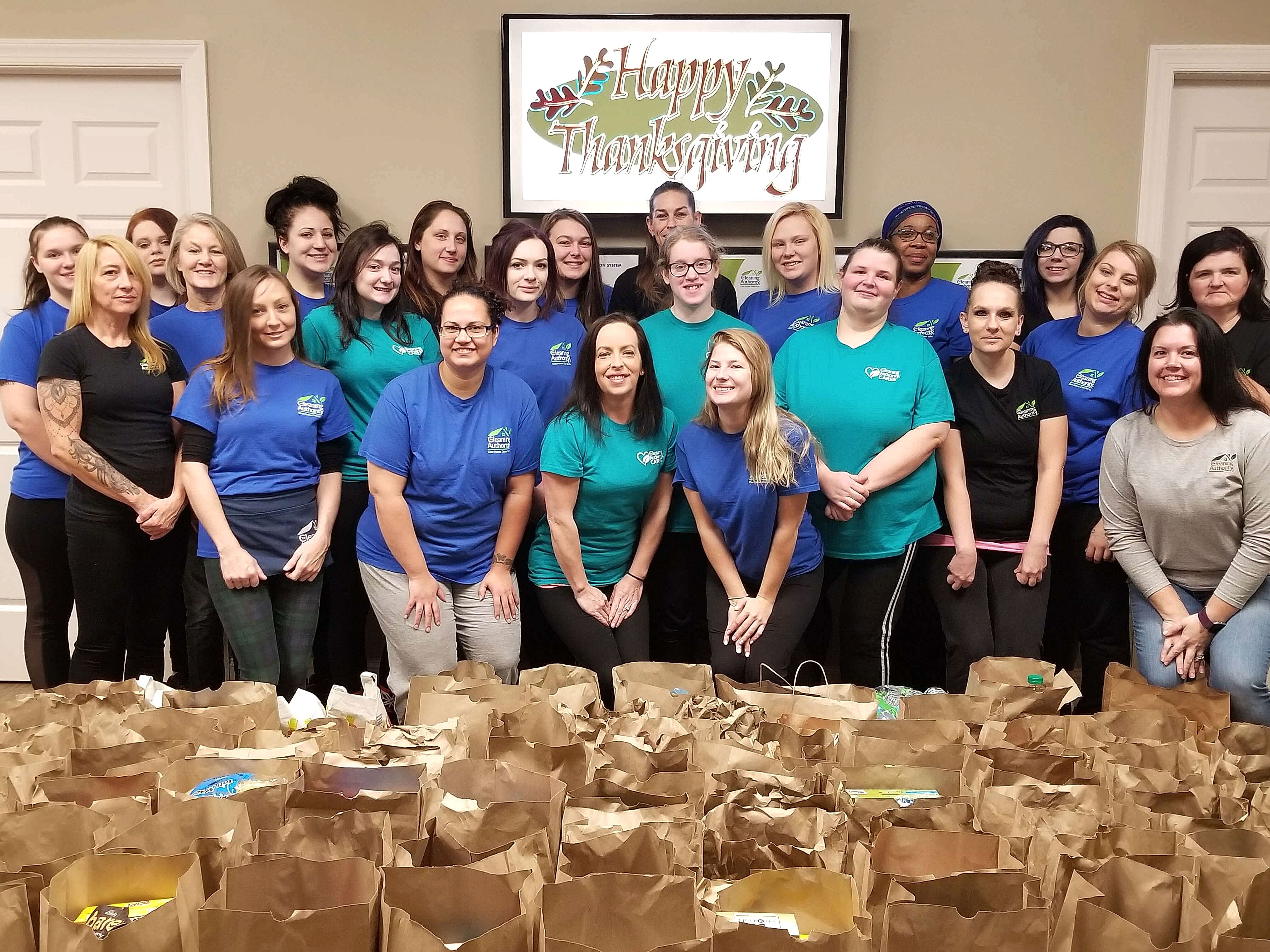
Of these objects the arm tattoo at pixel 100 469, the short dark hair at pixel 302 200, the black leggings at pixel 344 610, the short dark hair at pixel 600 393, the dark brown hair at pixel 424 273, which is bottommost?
the black leggings at pixel 344 610

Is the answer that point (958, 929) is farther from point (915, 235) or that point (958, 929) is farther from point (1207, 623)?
point (915, 235)

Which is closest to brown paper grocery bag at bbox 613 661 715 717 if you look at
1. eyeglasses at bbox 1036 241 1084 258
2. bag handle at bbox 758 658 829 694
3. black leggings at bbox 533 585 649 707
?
bag handle at bbox 758 658 829 694

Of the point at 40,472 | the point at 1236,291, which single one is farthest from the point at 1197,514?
the point at 40,472

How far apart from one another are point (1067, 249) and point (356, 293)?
2206 millimetres

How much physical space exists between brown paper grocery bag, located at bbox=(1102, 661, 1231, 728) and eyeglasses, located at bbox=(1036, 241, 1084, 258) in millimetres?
1600

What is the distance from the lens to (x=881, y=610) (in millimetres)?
2729

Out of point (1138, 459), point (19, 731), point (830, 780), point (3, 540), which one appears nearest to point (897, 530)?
point (1138, 459)

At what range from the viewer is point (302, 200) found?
343cm

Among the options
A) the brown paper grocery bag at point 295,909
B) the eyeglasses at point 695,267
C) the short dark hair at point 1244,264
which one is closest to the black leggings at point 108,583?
the eyeglasses at point 695,267

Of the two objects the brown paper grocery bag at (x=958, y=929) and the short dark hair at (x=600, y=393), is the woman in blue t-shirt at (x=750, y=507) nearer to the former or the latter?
the short dark hair at (x=600, y=393)

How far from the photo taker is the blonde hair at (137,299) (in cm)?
253

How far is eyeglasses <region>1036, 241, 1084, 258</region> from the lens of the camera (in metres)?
3.18

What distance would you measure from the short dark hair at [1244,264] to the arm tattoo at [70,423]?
9.64 ft

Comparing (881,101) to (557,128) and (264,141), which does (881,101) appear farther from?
(264,141)
